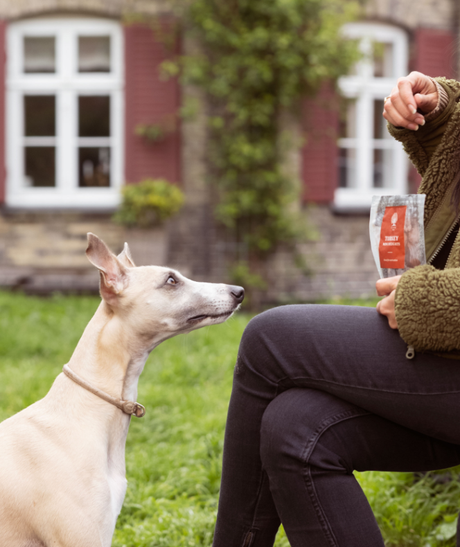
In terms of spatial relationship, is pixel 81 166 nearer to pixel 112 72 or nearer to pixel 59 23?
pixel 112 72

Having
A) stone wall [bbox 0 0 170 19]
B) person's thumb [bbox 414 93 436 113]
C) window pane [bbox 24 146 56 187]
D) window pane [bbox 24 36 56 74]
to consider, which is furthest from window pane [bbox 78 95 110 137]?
person's thumb [bbox 414 93 436 113]

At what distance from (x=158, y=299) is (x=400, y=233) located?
31.8 inches

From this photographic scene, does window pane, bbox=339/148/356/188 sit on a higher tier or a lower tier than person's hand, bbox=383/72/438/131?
higher

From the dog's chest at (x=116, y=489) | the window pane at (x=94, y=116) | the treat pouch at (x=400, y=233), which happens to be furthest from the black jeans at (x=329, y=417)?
the window pane at (x=94, y=116)

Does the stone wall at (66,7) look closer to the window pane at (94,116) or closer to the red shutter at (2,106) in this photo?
the red shutter at (2,106)

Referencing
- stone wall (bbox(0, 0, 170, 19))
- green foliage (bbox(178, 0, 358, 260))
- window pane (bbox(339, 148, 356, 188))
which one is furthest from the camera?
window pane (bbox(339, 148, 356, 188))

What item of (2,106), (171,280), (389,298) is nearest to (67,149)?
(2,106)

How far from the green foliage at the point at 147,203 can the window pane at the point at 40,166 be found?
1.24 m

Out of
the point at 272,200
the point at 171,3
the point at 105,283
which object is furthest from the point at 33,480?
the point at 171,3

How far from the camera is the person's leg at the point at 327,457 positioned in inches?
56.0

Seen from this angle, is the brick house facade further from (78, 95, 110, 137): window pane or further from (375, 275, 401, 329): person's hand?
(375, 275, 401, 329): person's hand

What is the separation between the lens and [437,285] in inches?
54.7

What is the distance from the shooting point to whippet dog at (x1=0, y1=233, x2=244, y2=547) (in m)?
1.72

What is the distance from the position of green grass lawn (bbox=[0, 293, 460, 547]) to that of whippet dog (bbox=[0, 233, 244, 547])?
689 millimetres
